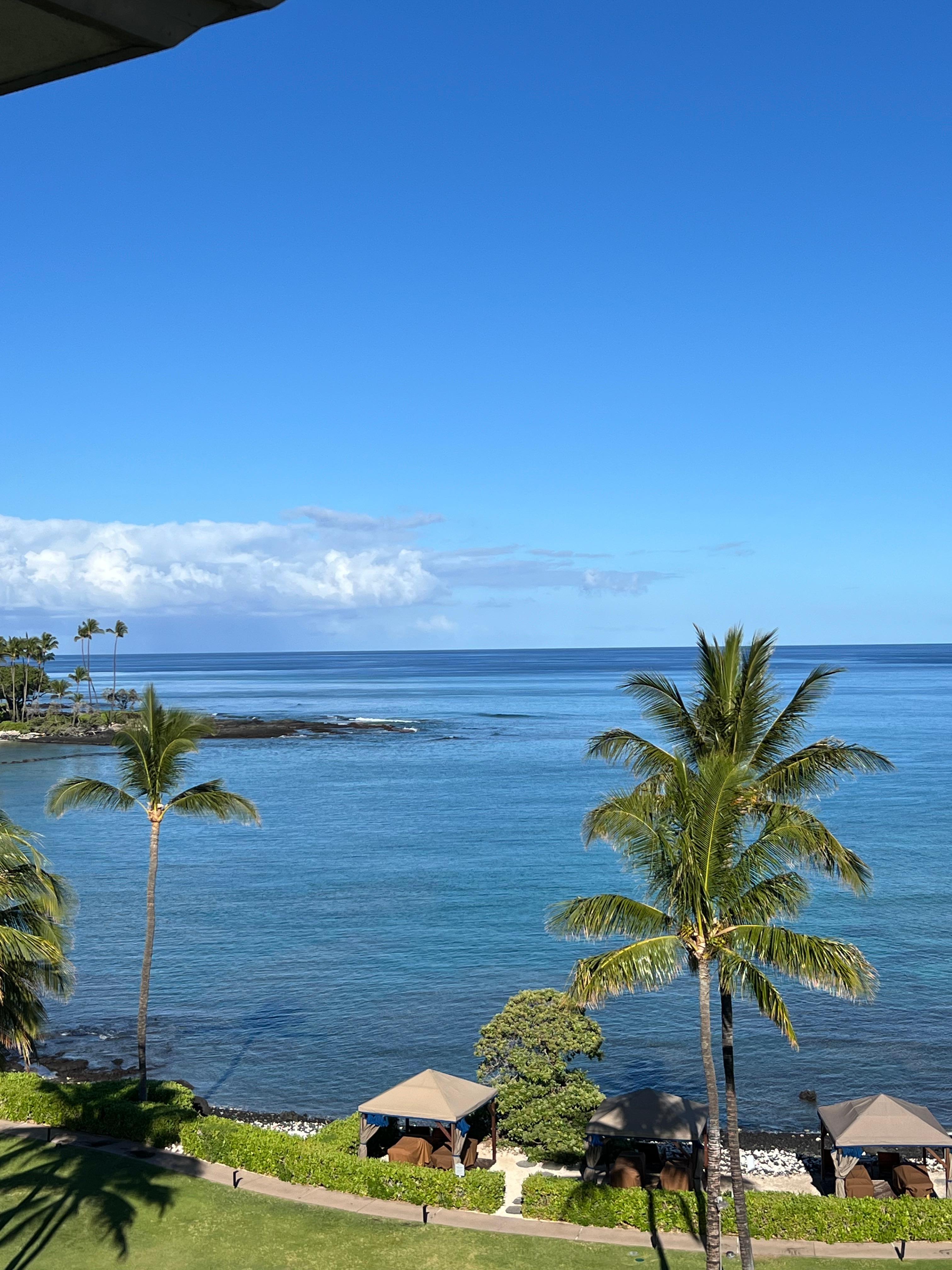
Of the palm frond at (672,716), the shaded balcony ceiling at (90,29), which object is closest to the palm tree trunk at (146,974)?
the palm frond at (672,716)

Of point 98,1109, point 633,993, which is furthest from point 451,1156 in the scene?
point 98,1109

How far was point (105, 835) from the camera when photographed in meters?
70.6

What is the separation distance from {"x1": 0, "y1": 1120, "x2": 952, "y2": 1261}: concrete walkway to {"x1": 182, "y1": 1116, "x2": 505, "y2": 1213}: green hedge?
0.42 feet

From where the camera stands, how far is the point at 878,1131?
2219cm

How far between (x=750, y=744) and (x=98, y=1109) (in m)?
15.9

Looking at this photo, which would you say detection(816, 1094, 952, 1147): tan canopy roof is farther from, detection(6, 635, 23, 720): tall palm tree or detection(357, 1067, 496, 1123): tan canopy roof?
detection(6, 635, 23, 720): tall palm tree

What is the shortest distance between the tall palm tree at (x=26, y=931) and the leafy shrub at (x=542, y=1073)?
9.86 meters

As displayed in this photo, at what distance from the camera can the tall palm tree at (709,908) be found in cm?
1603

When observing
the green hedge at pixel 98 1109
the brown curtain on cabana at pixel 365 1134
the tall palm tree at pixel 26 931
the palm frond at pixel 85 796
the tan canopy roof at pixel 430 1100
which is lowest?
the brown curtain on cabana at pixel 365 1134

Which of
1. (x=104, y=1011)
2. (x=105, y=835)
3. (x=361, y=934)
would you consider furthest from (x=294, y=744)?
(x=104, y=1011)

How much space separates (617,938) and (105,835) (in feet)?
129

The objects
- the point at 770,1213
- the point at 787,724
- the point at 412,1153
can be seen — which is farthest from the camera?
the point at 412,1153

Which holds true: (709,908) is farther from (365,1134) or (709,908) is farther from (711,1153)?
(365,1134)

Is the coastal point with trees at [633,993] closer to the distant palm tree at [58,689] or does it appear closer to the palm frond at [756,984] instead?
the palm frond at [756,984]
